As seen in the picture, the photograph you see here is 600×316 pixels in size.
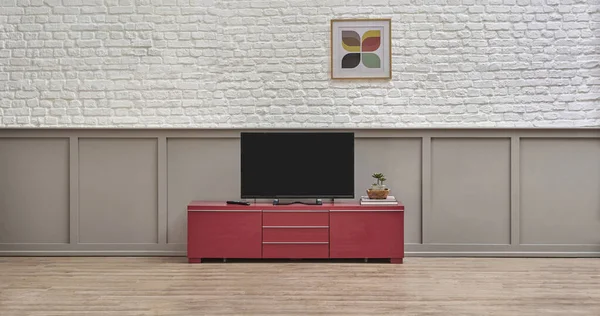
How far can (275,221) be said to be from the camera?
183 inches

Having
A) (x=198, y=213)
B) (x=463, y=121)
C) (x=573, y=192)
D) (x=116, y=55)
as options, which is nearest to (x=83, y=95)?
(x=116, y=55)

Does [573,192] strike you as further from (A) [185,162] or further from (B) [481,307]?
(A) [185,162]

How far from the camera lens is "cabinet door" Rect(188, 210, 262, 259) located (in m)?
4.61

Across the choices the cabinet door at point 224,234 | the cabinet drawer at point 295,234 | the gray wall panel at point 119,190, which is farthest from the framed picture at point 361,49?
the gray wall panel at point 119,190

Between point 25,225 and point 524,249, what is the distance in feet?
15.0

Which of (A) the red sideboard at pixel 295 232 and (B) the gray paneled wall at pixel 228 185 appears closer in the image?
(A) the red sideboard at pixel 295 232

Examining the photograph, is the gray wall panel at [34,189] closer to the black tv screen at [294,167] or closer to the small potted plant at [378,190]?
the black tv screen at [294,167]

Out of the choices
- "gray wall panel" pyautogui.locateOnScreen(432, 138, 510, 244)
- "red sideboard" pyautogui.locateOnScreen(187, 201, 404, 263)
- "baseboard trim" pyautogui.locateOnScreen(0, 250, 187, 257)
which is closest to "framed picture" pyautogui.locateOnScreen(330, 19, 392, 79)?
"gray wall panel" pyautogui.locateOnScreen(432, 138, 510, 244)

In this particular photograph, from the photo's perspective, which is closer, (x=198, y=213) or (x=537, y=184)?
(x=198, y=213)

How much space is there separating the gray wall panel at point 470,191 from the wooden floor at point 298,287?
27 centimetres

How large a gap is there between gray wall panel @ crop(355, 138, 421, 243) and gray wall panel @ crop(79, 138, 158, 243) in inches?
77.2

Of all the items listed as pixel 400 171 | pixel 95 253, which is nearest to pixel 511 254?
pixel 400 171

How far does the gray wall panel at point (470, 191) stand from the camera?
4930 mm

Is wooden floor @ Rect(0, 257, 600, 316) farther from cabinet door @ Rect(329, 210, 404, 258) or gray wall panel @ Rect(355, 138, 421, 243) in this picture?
gray wall panel @ Rect(355, 138, 421, 243)
